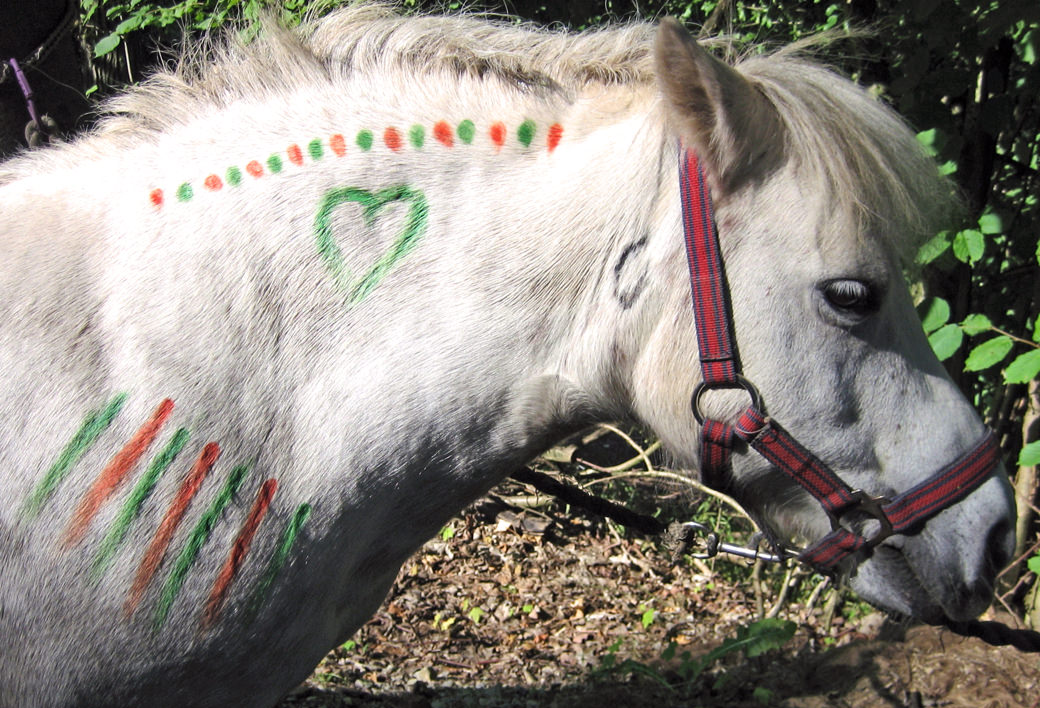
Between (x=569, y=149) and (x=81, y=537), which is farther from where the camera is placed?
(x=569, y=149)

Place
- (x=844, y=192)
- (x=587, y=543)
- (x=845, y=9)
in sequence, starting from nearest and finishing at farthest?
(x=844, y=192)
(x=845, y=9)
(x=587, y=543)

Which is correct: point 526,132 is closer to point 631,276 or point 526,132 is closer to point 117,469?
point 631,276

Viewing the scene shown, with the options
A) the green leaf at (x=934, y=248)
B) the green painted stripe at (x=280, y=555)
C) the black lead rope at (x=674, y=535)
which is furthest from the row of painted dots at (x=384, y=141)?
the green leaf at (x=934, y=248)

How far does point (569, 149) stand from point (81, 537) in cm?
118

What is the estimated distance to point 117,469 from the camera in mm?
1477

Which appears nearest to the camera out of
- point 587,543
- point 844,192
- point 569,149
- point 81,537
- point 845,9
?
point 81,537

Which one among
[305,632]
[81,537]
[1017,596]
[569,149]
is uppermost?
[569,149]

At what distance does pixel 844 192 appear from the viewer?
1.56 m

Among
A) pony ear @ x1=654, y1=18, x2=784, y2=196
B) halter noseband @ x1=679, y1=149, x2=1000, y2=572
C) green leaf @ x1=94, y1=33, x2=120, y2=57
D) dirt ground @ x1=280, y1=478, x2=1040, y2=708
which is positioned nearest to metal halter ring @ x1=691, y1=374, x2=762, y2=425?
halter noseband @ x1=679, y1=149, x2=1000, y2=572

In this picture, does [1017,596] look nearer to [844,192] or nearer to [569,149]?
[844,192]

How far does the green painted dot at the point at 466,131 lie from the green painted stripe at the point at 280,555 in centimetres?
79

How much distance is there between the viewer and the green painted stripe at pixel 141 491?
4.81 ft

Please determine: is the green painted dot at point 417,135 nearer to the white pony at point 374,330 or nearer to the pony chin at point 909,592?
the white pony at point 374,330

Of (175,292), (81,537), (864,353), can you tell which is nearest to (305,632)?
(81,537)
